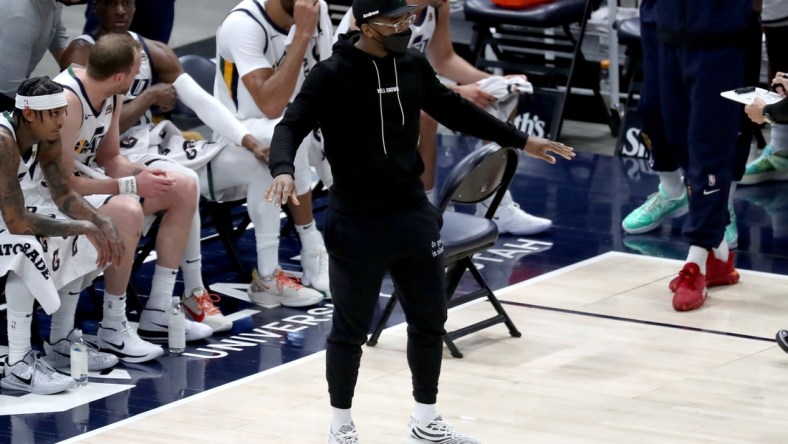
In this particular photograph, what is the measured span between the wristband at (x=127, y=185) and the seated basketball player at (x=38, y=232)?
0.86 feet

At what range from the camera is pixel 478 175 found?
20.0ft

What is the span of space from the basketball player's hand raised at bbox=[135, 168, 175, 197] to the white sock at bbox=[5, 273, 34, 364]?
2.36ft

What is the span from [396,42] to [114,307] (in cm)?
200

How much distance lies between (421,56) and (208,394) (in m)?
1.60

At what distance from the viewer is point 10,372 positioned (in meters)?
5.67

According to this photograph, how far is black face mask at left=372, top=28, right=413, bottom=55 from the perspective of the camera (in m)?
4.70

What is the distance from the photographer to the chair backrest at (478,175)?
602 centimetres

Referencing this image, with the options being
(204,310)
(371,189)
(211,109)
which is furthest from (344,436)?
(211,109)

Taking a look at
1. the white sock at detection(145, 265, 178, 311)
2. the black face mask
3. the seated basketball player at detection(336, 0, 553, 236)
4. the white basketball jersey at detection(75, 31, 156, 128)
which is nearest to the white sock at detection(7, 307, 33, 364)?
the white sock at detection(145, 265, 178, 311)

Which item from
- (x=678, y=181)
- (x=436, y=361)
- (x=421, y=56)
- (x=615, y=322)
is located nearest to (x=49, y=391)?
(x=436, y=361)

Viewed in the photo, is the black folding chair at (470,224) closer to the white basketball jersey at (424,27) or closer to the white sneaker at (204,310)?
the white sneaker at (204,310)

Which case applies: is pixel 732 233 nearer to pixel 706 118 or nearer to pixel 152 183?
pixel 706 118

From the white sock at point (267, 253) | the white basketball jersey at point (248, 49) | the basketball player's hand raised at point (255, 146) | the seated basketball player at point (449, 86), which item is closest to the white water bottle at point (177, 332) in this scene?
the white sock at point (267, 253)

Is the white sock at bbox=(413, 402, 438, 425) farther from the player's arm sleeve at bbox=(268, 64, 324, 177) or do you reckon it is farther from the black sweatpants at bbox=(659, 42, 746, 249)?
the black sweatpants at bbox=(659, 42, 746, 249)
